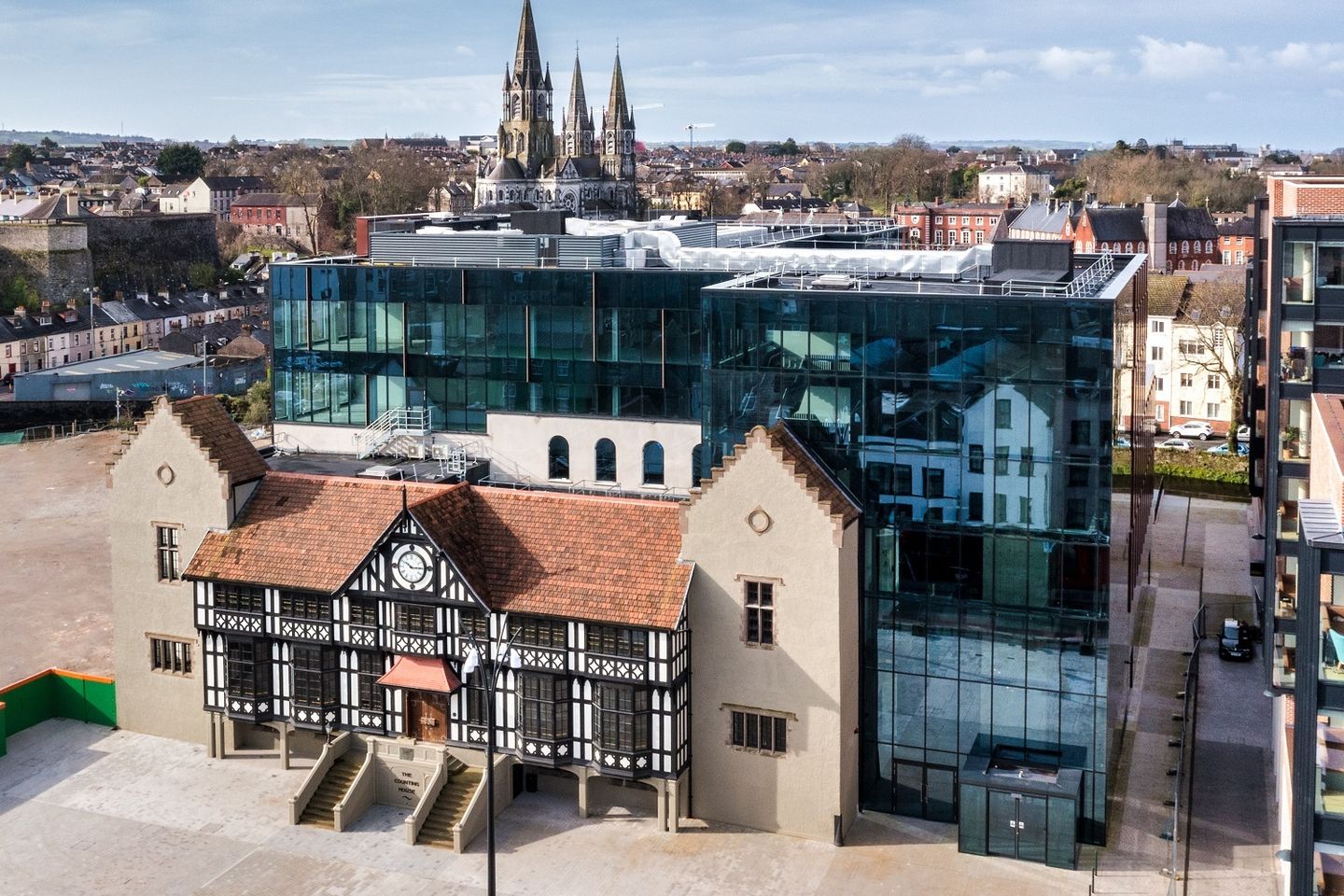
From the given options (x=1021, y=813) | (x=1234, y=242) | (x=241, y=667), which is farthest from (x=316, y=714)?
(x=1234, y=242)

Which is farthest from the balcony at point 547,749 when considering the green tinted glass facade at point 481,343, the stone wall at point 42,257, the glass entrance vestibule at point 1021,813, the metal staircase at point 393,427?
the stone wall at point 42,257

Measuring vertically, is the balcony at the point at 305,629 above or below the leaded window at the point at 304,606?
below

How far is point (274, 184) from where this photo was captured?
195 m

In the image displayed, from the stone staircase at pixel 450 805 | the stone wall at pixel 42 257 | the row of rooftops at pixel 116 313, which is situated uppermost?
the stone wall at pixel 42 257

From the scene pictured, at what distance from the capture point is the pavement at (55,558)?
4850 cm

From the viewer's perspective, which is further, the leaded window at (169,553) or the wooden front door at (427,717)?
the leaded window at (169,553)

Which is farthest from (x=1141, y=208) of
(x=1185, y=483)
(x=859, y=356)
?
(x=859, y=356)

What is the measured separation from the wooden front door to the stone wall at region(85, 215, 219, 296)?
349 feet

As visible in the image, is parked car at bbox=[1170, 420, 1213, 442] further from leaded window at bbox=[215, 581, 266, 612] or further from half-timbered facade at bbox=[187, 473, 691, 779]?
leaded window at bbox=[215, 581, 266, 612]

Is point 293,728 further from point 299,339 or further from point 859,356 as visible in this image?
point 859,356

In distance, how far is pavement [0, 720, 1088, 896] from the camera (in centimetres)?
3173

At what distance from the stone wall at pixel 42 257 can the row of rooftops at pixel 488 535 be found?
9562 cm

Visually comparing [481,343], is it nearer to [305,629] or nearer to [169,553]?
[169,553]

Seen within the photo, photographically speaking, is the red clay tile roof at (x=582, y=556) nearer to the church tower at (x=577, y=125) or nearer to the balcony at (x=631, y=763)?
the balcony at (x=631, y=763)
